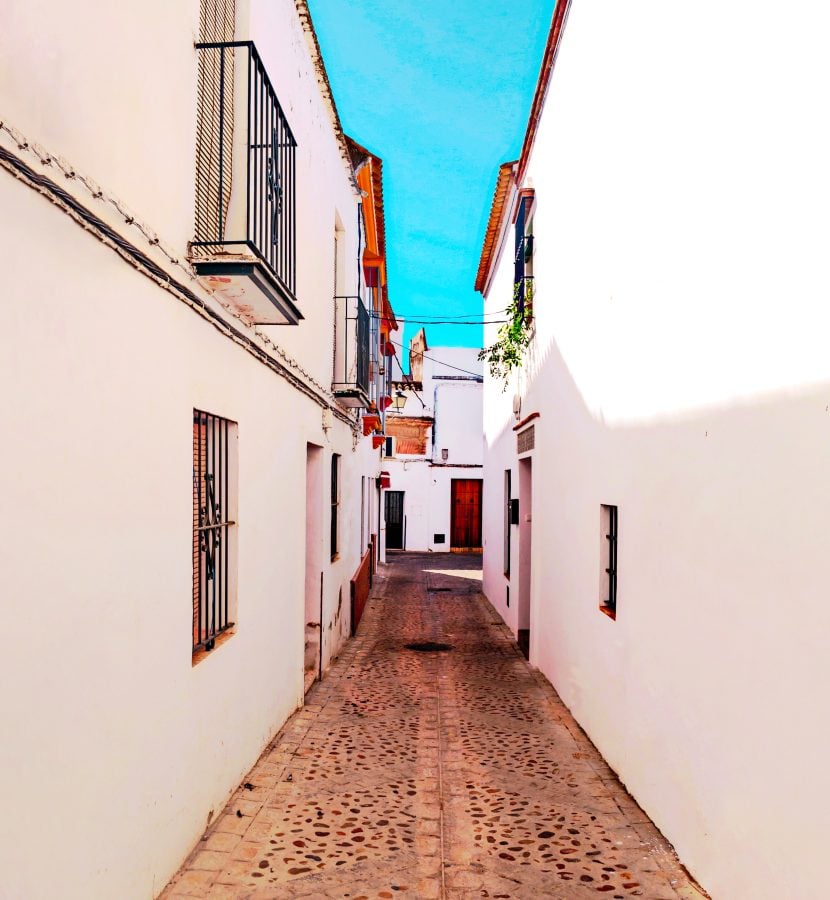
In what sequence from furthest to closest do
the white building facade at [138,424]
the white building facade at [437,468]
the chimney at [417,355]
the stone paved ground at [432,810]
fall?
the white building facade at [437,468]
the chimney at [417,355]
the stone paved ground at [432,810]
the white building facade at [138,424]

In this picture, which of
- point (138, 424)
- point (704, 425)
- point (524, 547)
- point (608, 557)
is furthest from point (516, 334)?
point (138, 424)

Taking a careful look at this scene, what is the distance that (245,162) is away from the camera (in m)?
4.16

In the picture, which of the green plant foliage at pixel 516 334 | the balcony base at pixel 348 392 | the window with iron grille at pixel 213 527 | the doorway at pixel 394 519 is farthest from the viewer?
the doorway at pixel 394 519

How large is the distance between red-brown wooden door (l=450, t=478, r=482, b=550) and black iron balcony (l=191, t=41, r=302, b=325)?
22.0 m

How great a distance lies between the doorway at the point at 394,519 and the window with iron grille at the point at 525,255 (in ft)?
54.9

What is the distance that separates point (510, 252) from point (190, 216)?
8568mm

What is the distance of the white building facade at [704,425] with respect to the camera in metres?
2.76

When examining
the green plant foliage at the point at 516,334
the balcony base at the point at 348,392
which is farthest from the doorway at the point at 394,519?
the balcony base at the point at 348,392

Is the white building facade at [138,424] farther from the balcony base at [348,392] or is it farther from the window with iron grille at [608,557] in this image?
the balcony base at [348,392]

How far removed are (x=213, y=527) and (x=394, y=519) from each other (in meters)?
22.1

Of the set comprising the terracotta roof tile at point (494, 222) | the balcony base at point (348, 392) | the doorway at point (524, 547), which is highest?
the terracotta roof tile at point (494, 222)

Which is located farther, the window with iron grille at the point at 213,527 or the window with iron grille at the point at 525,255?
the window with iron grille at the point at 525,255

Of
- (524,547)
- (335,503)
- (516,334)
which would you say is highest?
(516,334)

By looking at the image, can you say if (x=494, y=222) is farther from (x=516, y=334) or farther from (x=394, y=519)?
(x=394, y=519)
